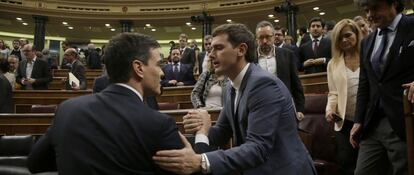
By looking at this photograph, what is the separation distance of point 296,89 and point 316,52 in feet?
6.61

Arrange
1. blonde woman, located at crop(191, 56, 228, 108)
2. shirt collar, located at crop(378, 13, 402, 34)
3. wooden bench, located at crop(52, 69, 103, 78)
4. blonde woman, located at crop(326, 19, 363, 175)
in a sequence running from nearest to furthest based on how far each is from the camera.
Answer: shirt collar, located at crop(378, 13, 402, 34), blonde woman, located at crop(326, 19, 363, 175), blonde woman, located at crop(191, 56, 228, 108), wooden bench, located at crop(52, 69, 103, 78)

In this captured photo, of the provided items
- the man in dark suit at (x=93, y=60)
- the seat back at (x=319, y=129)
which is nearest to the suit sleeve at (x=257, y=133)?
the seat back at (x=319, y=129)

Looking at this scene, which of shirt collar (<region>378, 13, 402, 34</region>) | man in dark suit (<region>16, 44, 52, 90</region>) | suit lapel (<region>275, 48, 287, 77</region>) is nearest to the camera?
shirt collar (<region>378, 13, 402, 34</region>)

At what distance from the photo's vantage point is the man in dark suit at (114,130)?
3.66 feet

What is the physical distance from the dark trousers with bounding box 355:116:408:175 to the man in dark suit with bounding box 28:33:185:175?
121cm

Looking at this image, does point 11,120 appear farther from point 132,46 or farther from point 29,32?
point 29,32

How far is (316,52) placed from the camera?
16.4 feet

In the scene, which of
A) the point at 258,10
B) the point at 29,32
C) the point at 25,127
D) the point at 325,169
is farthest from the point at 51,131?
the point at 29,32

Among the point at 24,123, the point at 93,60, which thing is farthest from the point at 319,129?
the point at 93,60

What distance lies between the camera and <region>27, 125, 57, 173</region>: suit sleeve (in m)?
1.27

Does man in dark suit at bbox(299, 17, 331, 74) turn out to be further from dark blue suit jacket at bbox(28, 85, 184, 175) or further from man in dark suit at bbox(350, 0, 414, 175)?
dark blue suit jacket at bbox(28, 85, 184, 175)

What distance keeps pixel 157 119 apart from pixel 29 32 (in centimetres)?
1762

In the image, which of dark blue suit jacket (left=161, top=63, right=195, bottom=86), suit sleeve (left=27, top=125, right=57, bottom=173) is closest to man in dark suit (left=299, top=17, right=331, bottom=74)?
dark blue suit jacket (left=161, top=63, right=195, bottom=86)

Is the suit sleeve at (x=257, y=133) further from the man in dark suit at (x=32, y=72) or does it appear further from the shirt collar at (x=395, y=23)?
the man in dark suit at (x=32, y=72)
